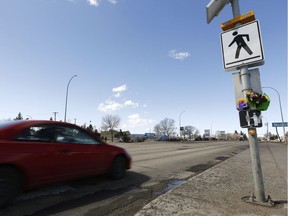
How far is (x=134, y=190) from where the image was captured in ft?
18.2

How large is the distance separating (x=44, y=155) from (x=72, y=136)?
3.00 feet

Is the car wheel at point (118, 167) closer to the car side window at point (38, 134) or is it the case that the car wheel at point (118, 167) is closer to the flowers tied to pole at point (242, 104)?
the car side window at point (38, 134)

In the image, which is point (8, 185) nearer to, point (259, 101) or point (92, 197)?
point (92, 197)

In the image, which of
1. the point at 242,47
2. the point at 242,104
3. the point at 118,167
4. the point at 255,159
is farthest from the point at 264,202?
the point at 118,167

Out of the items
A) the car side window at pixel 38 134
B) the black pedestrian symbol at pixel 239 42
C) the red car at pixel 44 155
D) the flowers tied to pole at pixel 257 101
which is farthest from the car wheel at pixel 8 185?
the black pedestrian symbol at pixel 239 42

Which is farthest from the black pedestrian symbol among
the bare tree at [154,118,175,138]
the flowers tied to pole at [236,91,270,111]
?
the bare tree at [154,118,175,138]

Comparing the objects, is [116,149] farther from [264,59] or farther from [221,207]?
[264,59]

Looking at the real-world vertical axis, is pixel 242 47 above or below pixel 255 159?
above

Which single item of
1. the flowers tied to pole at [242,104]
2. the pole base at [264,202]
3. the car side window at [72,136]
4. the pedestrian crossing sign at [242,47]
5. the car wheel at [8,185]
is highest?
the pedestrian crossing sign at [242,47]

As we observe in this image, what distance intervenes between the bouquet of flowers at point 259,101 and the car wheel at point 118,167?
3.82 metres

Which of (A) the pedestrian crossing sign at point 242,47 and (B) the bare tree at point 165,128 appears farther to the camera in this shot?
(B) the bare tree at point 165,128

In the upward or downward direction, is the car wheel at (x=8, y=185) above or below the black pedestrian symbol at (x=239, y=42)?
below

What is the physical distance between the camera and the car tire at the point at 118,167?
6.46 metres

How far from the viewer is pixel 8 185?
4.16m
